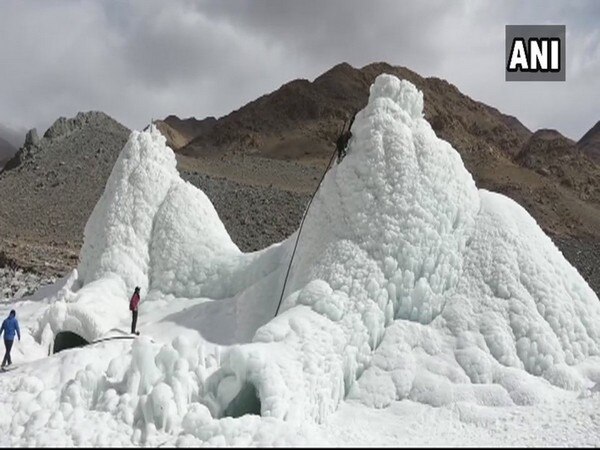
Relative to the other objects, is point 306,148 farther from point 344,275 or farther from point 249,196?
point 344,275

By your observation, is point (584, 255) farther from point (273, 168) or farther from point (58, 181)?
point (58, 181)

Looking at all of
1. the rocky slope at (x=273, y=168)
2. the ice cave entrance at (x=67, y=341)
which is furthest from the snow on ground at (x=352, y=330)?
the rocky slope at (x=273, y=168)

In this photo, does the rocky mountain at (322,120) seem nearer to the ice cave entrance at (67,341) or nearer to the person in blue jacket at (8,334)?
the ice cave entrance at (67,341)

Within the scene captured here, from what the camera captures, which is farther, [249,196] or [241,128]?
[241,128]

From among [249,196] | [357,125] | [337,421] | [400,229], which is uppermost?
[249,196]

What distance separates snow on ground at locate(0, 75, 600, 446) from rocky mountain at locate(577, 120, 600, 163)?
126665 mm

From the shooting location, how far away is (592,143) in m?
135

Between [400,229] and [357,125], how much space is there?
2546 millimetres

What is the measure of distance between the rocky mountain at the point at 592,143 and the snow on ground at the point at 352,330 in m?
127

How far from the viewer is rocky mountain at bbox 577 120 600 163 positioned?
13012 centimetres

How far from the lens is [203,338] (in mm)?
11953

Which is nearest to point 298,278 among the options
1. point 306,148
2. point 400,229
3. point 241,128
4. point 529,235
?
point 400,229

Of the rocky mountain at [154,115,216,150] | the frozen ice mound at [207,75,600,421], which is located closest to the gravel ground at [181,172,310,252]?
the frozen ice mound at [207,75,600,421]

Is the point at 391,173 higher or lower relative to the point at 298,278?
higher
